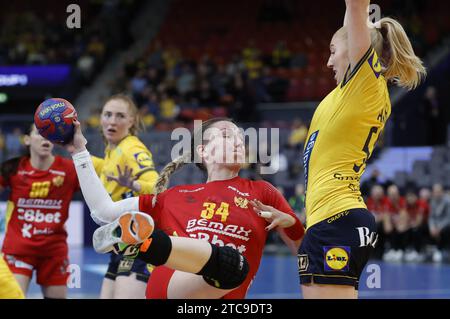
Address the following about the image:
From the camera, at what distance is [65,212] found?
23.4ft

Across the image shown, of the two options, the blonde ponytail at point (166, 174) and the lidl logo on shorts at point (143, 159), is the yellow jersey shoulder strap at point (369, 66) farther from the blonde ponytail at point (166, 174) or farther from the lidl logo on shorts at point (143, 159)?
the lidl logo on shorts at point (143, 159)

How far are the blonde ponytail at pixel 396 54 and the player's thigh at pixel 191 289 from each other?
149cm

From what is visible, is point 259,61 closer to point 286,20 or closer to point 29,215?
point 286,20

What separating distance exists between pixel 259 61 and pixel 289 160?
17.7 feet

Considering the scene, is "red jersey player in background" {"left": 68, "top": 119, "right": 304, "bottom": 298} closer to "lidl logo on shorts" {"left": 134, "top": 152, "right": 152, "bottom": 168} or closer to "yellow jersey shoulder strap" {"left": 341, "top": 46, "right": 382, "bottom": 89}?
"yellow jersey shoulder strap" {"left": 341, "top": 46, "right": 382, "bottom": 89}

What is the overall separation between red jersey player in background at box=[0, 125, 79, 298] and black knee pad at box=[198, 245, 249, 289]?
3.40m

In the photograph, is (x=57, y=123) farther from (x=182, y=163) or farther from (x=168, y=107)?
(x=168, y=107)

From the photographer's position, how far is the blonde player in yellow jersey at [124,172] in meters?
6.02

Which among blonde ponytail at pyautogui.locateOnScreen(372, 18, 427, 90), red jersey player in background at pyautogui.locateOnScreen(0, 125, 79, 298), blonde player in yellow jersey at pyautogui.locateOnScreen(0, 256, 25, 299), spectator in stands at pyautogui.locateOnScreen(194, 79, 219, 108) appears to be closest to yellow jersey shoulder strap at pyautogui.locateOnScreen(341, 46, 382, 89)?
blonde ponytail at pyautogui.locateOnScreen(372, 18, 427, 90)

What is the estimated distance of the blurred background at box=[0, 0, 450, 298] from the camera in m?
15.9

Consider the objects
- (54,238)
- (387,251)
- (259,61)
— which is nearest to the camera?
(54,238)

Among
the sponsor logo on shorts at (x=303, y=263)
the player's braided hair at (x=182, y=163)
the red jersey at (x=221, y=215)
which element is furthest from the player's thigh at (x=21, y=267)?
the sponsor logo on shorts at (x=303, y=263)
